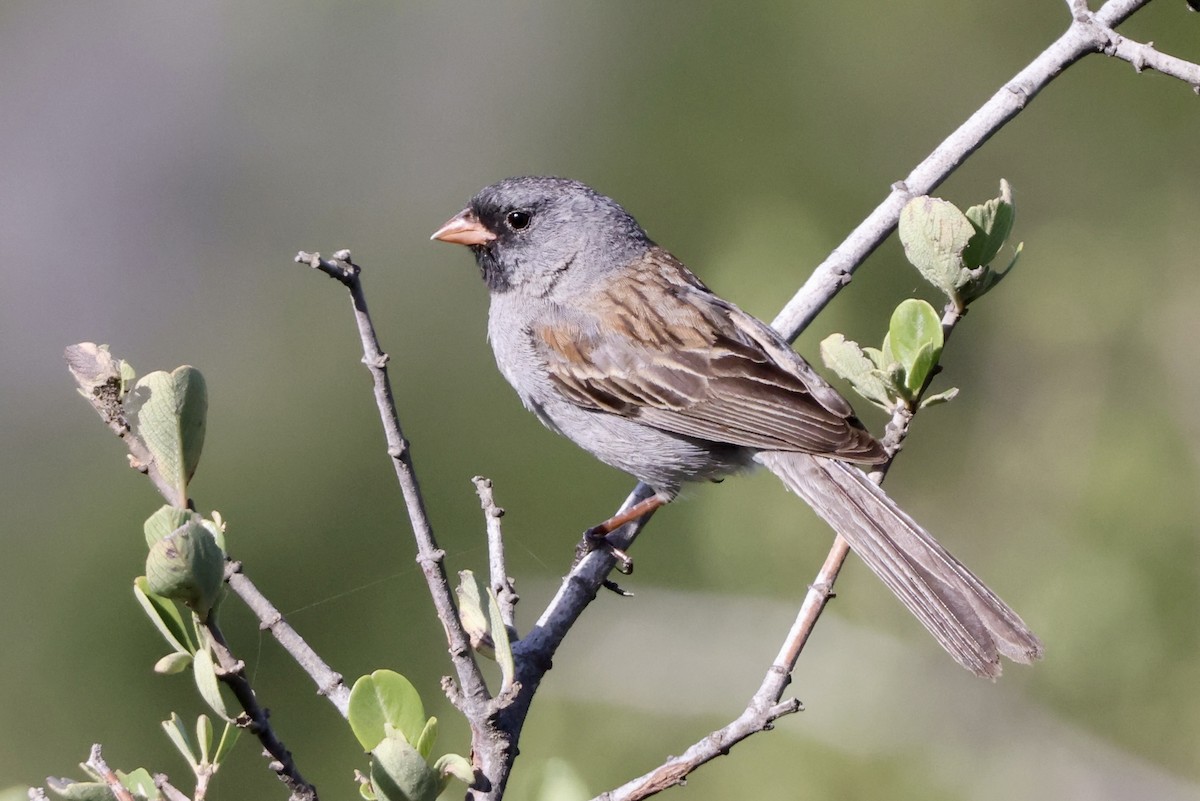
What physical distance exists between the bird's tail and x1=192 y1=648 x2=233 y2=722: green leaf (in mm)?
1216

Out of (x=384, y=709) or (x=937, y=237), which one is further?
(x=937, y=237)

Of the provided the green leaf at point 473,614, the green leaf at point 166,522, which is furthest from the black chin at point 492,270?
the green leaf at point 166,522

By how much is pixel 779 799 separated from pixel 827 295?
1.29m

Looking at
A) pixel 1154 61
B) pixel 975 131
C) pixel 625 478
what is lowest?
pixel 625 478

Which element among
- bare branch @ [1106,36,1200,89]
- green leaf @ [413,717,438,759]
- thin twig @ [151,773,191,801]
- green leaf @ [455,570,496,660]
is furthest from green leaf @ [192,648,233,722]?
bare branch @ [1106,36,1200,89]

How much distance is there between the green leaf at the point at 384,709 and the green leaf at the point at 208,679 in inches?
6.7

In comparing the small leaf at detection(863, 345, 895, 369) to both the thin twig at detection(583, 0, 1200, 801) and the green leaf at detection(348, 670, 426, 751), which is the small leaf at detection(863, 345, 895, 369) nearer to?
the thin twig at detection(583, 0, 1200, 801)

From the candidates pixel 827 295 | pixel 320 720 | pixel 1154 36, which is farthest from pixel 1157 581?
pixel 320 720

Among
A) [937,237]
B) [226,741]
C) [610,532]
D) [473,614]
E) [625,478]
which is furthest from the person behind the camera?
[625,478]

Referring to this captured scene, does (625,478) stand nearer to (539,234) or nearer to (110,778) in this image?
(539,234)

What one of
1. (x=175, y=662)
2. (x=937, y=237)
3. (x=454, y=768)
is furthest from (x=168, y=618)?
(x=937, y=237)

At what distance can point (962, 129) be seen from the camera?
2.81 metres

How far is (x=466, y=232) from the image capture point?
364cm

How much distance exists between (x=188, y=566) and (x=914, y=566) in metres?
1.67
